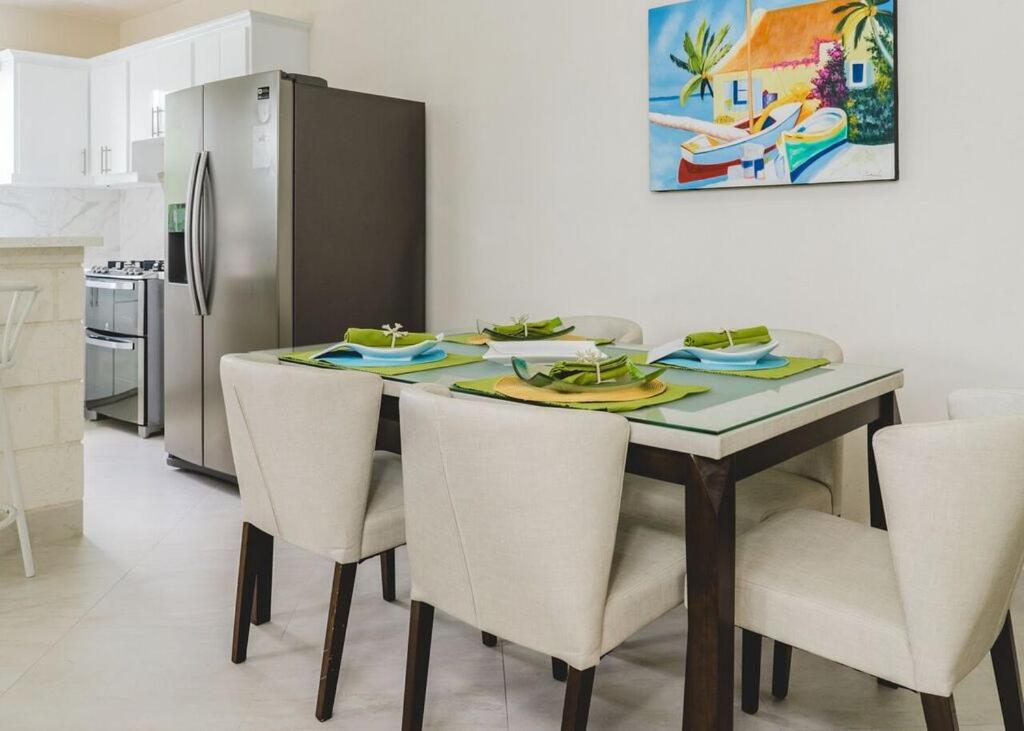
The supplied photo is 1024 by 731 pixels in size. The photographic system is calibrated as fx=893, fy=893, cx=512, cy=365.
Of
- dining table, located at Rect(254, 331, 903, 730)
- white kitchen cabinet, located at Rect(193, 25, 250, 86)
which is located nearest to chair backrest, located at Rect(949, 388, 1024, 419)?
dining table, located at Rect(254, 331, 903, 730)

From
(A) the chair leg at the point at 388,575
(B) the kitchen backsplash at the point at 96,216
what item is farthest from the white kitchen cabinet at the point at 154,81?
(A) the chair leg at the point at 388,575

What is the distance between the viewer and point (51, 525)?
314cm

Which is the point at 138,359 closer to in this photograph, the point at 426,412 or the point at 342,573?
the point at 342,573

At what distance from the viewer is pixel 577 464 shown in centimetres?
146

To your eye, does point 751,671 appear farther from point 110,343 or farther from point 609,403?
point 110,343

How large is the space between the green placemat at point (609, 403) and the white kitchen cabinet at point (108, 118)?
4.46 metres

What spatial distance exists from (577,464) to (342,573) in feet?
2.53

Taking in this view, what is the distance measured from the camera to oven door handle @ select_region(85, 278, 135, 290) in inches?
194

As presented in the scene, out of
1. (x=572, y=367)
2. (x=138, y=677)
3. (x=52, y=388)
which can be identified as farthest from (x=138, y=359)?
(x=572, y=367)

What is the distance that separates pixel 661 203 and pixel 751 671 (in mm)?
2044

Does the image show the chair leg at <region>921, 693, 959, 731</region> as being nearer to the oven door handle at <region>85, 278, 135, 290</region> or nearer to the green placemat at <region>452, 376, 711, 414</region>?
the green placemat at <region>452, 376, 711, 414</region>

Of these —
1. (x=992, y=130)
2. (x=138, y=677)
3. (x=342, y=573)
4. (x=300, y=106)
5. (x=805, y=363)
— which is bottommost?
(x=138, y=677)

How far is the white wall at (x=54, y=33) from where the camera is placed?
598 centimetres

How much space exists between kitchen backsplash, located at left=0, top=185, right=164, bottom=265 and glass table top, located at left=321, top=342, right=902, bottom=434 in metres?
4.42
